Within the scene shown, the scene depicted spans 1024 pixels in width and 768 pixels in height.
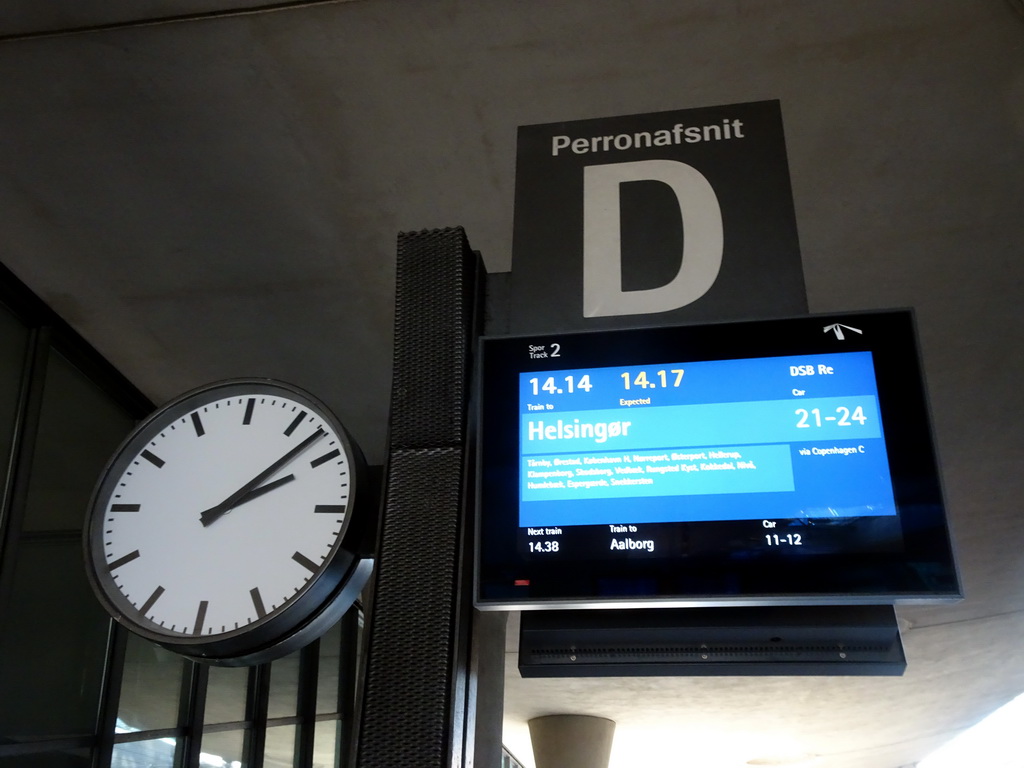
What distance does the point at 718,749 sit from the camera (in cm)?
1440

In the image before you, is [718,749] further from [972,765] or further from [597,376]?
[597,376]

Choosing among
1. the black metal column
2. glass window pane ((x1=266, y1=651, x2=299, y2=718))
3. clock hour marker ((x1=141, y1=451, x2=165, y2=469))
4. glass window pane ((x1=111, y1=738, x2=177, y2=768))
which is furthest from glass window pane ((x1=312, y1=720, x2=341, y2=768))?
the black metal column

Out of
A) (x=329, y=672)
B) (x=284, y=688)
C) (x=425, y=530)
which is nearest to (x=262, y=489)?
(x=425, y=530)

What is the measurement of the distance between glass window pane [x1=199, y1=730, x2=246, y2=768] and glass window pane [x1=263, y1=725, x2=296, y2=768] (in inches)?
11.1

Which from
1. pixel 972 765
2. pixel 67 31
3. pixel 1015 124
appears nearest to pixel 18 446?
pixel 67 31

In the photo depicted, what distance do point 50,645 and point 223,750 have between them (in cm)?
193

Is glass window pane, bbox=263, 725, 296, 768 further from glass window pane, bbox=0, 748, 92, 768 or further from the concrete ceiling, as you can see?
the concrete ceiling

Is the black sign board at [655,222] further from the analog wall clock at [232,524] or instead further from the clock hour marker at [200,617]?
the clock hour marker at [200,617]

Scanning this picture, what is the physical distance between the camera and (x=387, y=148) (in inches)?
139

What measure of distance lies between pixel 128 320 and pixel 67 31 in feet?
5.50

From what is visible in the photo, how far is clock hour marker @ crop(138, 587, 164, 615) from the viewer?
1.93 metres

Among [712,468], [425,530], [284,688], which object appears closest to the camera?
[712,468]

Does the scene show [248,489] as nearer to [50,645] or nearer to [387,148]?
[387,148]

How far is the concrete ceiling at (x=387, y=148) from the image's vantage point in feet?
10.1
